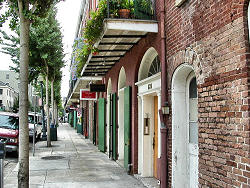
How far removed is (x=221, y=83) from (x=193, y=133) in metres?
1.74

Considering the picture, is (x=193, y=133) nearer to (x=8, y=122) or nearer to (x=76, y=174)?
(x=76, y=174)

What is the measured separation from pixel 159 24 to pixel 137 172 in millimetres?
4105

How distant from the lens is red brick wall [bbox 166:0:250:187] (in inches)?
151

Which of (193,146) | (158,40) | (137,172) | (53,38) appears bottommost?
(137,172)

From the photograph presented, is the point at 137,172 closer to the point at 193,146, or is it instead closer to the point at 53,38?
the point at 193,146

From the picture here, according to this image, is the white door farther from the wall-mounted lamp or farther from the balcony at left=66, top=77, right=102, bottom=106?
the balcony at left=66, top=77, right=102, bottom=106

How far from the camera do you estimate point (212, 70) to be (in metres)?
4.59

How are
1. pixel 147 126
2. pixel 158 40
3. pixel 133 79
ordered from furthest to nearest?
1. pixel 133 79
2. pixel 147 126
3. pixel 158 40

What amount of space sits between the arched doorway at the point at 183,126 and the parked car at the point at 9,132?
7647 mm

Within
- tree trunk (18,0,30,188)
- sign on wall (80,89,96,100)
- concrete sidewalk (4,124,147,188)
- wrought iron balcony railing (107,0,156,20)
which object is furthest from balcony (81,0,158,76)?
sign on wall (80,89,96,100)

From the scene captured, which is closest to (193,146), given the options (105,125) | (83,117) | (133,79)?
(133,79)

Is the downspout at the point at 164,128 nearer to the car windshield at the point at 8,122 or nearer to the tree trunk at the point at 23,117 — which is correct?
the tree trunk at the point at 23,117

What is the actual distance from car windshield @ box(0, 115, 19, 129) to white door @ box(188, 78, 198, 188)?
9.29m

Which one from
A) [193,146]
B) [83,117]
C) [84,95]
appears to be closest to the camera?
[193,146]
